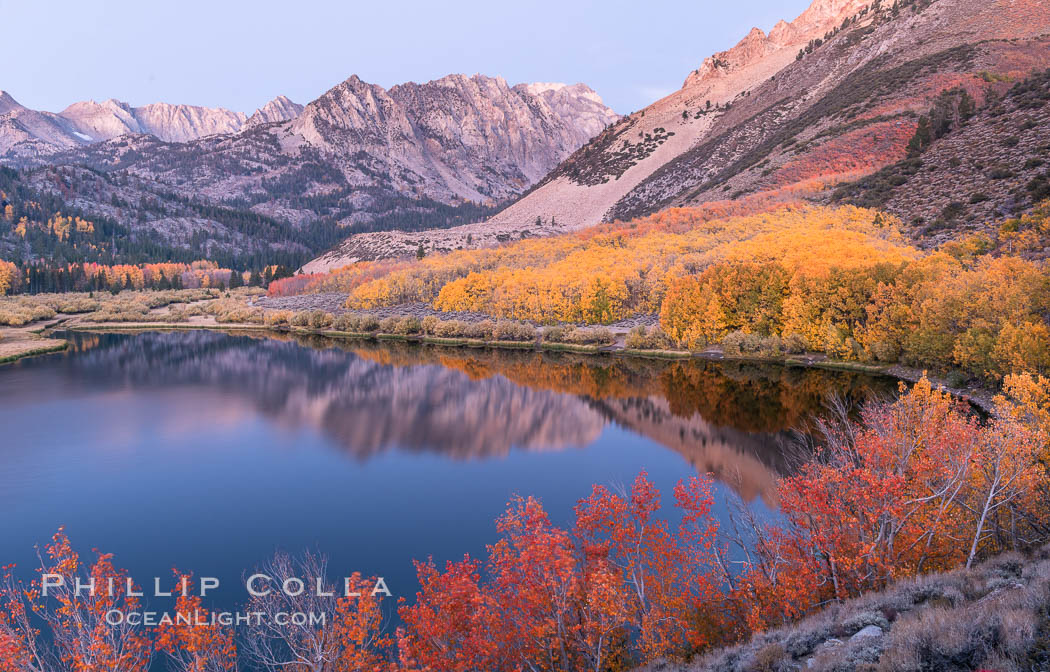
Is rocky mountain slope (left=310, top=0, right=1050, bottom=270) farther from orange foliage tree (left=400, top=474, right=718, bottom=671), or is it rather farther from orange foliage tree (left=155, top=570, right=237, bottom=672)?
orange foliage tree (left=155, top=570, right=237, bottom=672)

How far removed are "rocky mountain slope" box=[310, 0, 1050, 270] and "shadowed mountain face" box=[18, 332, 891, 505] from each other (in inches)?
1426

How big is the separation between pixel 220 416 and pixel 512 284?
5008 centimetres

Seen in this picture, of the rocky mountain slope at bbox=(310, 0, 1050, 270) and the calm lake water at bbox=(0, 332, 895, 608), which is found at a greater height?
the rocky mountain slope at bbox=(310, 0, 1050, 270)

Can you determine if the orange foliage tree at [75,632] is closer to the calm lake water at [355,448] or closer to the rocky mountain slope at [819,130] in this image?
the calm lake water at [355,448]

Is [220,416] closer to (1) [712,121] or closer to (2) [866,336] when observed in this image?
(2) [866,336]

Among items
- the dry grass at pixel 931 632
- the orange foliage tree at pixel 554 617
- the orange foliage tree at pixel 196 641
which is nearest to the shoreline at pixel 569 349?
the dry grass at pixel 931 632

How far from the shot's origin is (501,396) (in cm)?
5278

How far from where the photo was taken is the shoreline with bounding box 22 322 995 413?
148ft

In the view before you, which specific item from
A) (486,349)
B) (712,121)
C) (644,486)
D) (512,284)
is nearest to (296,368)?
(486,349)

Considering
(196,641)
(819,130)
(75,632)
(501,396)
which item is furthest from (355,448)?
(819,130)

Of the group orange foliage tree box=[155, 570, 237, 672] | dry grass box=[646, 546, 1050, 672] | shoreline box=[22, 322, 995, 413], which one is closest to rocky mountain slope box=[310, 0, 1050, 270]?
shoreline box=[22, 322, 995, 413]

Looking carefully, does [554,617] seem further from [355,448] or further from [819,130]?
[819,130]

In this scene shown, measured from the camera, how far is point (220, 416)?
4919cm

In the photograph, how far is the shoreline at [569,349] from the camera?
44963 millimetres
